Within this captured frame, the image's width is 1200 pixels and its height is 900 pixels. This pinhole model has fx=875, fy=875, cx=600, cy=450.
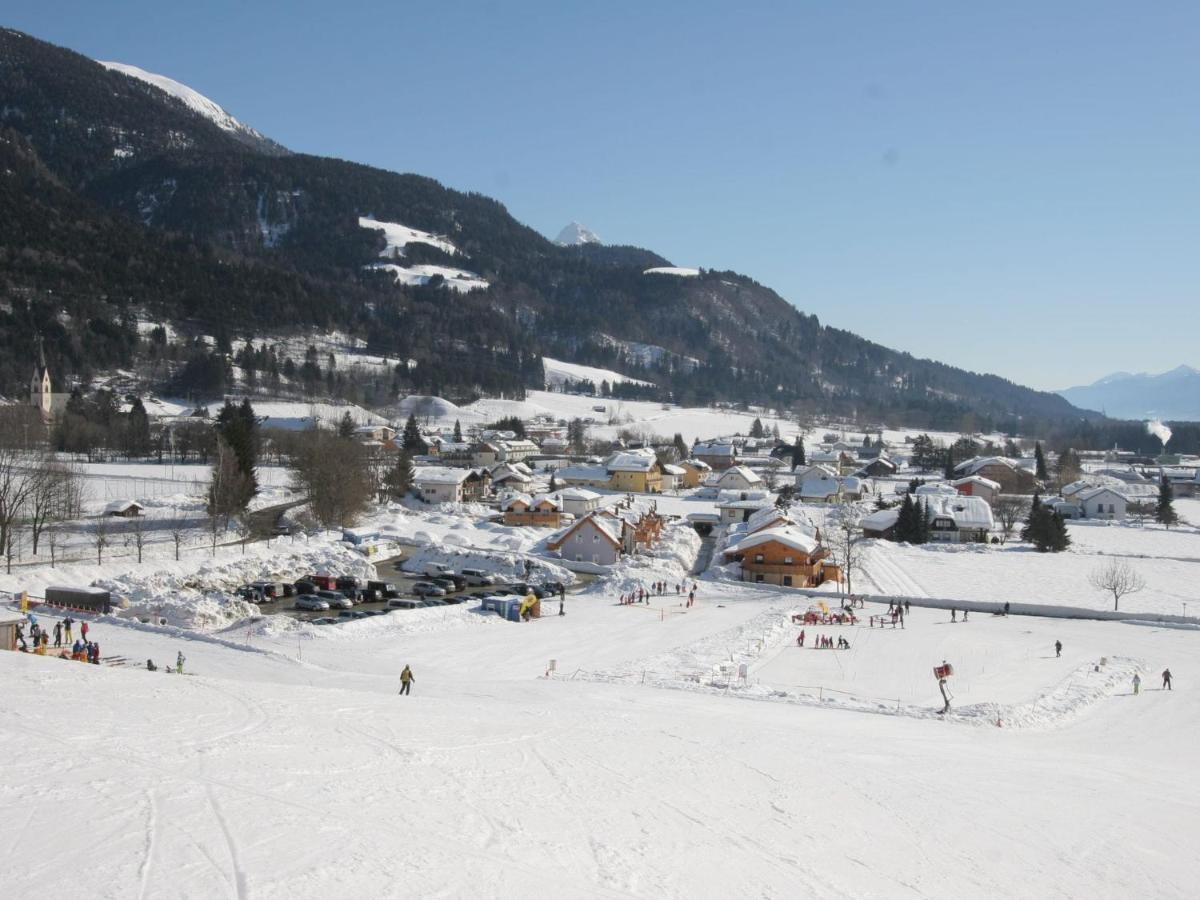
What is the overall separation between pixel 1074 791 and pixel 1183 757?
4587 millimetres

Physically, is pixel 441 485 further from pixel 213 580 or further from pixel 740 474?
pixel 740 474

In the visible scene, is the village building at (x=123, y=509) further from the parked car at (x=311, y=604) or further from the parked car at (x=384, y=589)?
the parked car at (x=311, y=604)

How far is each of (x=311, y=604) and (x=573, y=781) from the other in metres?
19.4

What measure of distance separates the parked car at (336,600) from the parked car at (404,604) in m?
1.25

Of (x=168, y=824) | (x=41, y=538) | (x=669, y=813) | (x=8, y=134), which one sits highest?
(x=8, y=134)

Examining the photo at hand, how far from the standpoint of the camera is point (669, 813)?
9.43m

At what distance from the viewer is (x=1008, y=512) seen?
57938mm

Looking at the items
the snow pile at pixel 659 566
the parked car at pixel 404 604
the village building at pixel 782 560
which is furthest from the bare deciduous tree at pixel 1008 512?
the parked car at pixel 404 604

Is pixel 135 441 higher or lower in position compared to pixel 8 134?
lower

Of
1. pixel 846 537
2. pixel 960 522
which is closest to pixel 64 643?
pixel 846 537

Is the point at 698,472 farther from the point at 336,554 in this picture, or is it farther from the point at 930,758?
the point at 930,758

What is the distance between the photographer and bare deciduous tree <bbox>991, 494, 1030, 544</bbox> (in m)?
53.1

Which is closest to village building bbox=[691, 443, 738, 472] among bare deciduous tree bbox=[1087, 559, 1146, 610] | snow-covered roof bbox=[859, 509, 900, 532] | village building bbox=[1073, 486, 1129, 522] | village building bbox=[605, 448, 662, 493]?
village building bbox=[605, 448, 662, 493]

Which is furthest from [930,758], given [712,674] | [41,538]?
[41,538]
